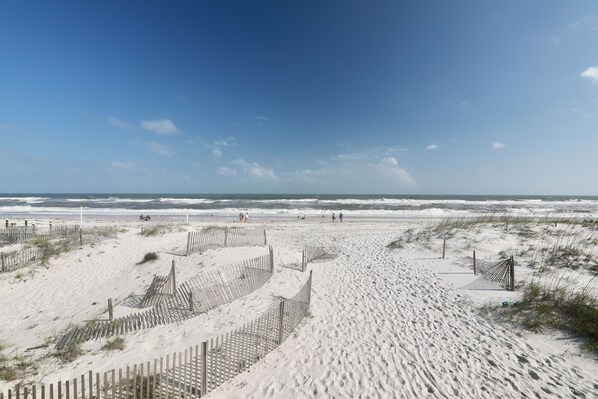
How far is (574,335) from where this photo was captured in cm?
711

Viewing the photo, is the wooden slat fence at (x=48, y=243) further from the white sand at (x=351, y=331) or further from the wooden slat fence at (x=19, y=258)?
the white sand at (x=351, y=331)

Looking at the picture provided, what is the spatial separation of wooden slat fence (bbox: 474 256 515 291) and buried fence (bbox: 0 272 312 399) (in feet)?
27.7

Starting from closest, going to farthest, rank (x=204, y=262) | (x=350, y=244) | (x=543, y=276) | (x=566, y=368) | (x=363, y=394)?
(x=363, y=394)
(x=566, y=368)
(x=543, y=276)
(x=204, y=262)
(x=350, y=244)

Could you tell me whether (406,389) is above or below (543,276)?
below

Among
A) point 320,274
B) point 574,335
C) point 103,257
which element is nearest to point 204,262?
point 320,274

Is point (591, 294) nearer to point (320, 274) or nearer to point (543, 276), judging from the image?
point (543, 276)

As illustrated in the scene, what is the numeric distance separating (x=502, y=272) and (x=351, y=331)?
24.5 feet

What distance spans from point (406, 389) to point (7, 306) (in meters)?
15.9

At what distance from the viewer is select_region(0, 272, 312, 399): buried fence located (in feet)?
15.2

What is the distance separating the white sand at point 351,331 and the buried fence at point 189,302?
0.41 meters

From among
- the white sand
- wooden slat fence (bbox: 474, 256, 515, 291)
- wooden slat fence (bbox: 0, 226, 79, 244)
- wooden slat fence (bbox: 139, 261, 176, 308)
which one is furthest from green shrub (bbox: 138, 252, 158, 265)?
wooden slat fence (bbox: 474, 256, 515, 291)

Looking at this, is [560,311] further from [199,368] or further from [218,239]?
[218,239]

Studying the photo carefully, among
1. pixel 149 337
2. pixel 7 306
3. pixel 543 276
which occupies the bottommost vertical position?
pixel 7 306

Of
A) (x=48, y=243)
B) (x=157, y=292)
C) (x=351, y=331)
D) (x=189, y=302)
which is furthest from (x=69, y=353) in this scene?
(x=48, y=243)
